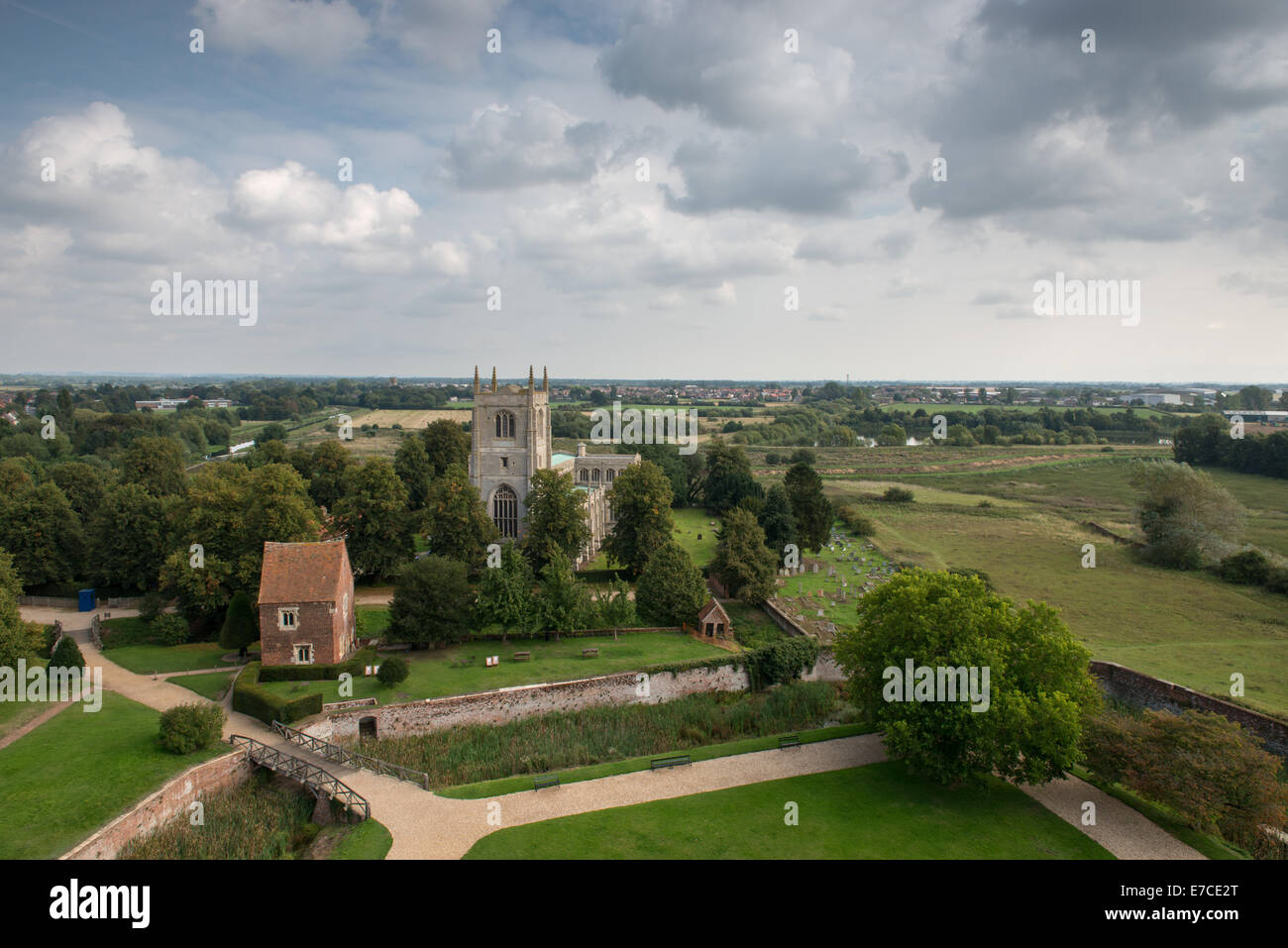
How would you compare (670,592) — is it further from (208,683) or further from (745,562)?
(208,683)

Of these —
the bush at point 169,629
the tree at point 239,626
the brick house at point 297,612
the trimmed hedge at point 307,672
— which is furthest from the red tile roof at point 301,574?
the bush at point 169,629

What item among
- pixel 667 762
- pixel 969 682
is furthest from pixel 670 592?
pixel 969 682

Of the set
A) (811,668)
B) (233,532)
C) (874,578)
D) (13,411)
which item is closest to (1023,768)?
(811,668)

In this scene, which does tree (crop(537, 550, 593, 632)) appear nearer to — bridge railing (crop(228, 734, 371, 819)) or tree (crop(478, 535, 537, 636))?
tree (crop(478, 535, 537, 636))

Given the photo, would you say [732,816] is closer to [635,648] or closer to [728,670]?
[728,670]

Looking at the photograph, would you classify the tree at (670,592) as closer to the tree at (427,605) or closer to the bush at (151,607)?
the tree at (427,605)

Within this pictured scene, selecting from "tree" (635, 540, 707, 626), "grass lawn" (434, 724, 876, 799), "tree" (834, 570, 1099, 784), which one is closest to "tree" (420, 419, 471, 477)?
"tree" (635, 540, 707, 626)
